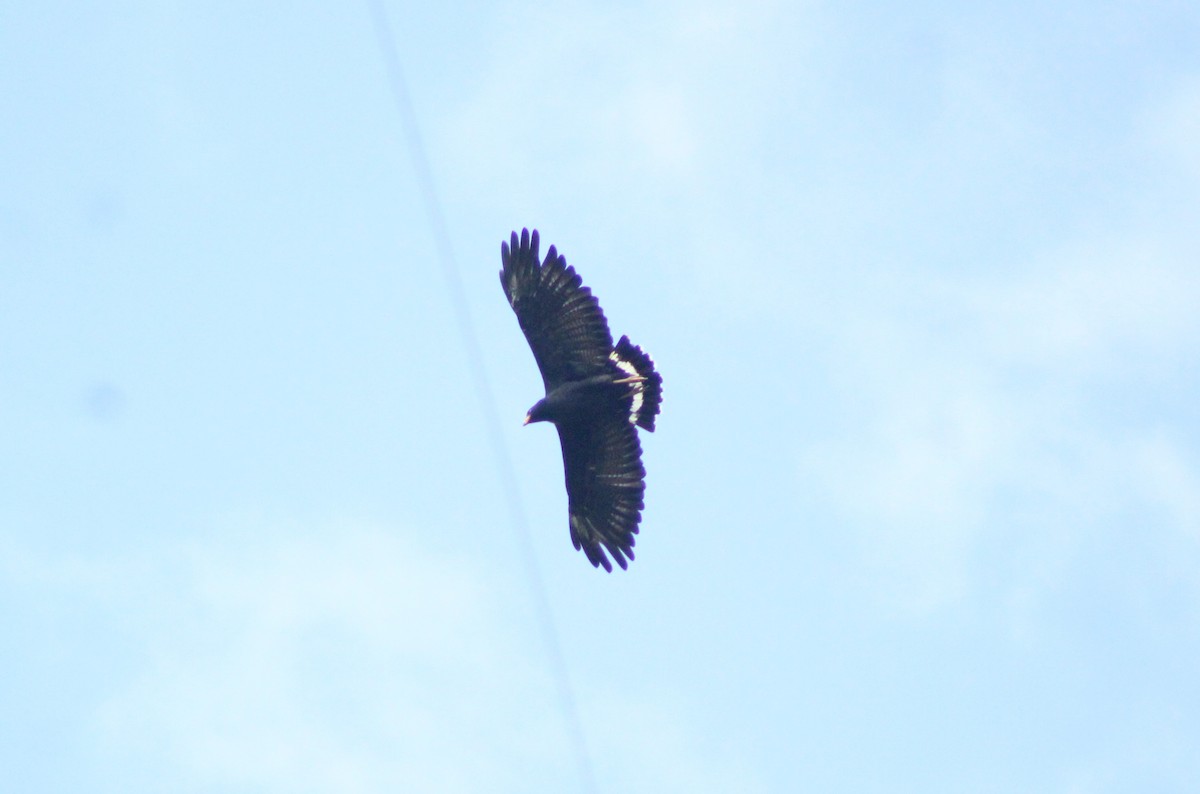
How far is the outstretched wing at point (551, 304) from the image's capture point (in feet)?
73.7

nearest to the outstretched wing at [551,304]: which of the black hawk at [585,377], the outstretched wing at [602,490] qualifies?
the black hawk at [585,377]

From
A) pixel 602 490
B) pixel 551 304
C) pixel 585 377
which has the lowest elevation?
pixel 602 490

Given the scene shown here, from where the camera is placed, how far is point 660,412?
75.5 ft

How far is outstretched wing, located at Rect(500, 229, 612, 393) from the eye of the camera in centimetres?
2247

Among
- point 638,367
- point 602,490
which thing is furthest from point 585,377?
point 602,490

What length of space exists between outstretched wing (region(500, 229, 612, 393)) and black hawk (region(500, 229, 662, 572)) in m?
0.01

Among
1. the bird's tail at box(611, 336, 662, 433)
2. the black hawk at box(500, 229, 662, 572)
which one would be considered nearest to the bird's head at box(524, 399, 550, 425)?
the black hawk at box(500, 229, 662, 572)

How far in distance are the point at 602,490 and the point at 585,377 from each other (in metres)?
1.92

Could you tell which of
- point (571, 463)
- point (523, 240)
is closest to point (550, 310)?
point (523, 240)

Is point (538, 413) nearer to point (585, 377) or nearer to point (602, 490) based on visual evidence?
point (585, 377)

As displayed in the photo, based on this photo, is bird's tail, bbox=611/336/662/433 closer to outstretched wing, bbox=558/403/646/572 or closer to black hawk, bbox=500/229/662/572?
black hawk, bbox=500/229/662/572

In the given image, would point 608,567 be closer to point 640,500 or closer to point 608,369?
point 640,500

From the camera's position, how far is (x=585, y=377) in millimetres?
22812

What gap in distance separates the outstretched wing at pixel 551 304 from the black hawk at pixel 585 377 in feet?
0.04
